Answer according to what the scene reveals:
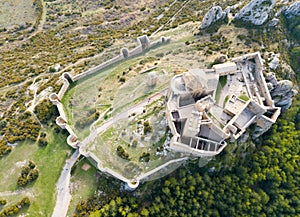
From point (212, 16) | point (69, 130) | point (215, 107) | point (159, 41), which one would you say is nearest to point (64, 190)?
point (69, 130)

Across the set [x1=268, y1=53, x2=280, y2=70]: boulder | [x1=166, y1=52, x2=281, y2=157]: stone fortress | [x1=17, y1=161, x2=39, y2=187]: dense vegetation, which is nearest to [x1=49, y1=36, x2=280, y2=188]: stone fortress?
[x1=166, y1=52, x2=281, y2=157]: stone fortress

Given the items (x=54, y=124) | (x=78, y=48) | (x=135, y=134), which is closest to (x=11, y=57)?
(x=78, y=48)

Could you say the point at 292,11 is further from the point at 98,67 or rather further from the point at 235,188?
the point at 98,67

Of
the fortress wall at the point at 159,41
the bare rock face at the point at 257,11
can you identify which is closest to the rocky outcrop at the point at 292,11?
the bare rock face at the point at 257,11

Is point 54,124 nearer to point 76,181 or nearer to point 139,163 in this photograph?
point 76,181

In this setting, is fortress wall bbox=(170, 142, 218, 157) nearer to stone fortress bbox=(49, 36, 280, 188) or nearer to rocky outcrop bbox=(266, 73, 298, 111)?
stone fortress bbox=(49, 36, 280, 188)

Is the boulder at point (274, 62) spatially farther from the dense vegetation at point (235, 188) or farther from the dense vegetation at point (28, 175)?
the dense vegetation at point (28, 175)
